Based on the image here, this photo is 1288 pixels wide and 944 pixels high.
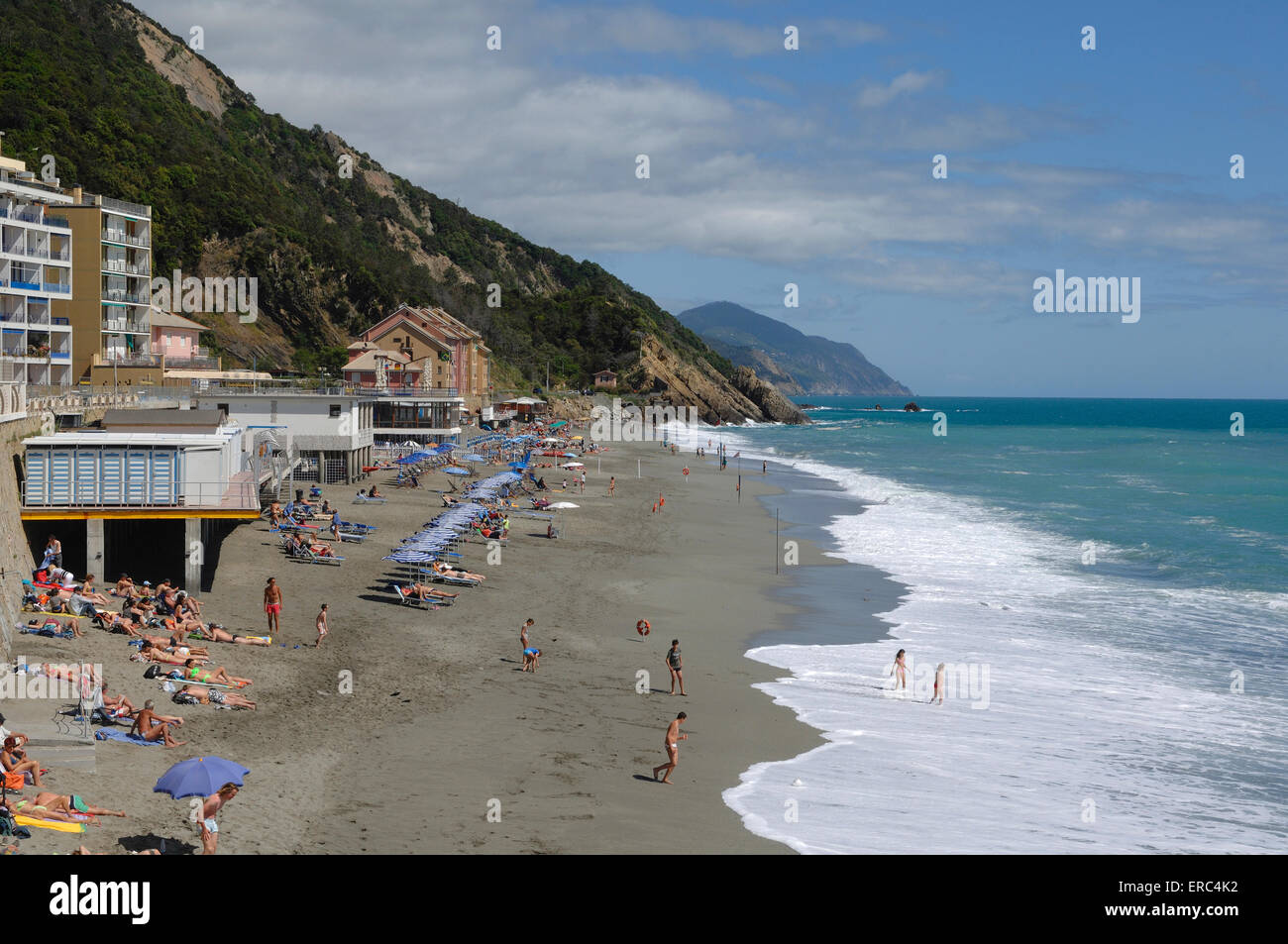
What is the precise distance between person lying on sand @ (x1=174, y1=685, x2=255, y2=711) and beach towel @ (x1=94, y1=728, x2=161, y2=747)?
5.90 ft

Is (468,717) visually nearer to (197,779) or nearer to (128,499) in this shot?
(197,779)

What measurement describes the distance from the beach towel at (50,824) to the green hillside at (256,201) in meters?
70.1

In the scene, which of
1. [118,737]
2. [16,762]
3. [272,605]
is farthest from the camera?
[272,605]

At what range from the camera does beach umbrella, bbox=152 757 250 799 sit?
11.2 meters

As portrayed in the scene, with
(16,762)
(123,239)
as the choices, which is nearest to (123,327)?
(123,239)

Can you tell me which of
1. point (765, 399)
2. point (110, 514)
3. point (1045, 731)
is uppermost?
point (765, 399)

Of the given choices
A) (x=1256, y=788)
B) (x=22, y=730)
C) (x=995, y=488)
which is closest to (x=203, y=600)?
(x=22, y=730)

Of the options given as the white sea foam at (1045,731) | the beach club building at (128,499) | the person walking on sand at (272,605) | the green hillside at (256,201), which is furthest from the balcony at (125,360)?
the white sea foam at (1045,731)

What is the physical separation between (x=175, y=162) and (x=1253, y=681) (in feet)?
293

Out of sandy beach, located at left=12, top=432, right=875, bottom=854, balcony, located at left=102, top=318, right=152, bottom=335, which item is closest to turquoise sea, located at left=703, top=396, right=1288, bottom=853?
sandy beach, located at left=12, top=432, right=875, bottom=854

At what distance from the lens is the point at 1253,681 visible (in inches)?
830

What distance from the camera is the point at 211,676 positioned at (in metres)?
16.8

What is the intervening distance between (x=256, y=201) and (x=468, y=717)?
90.5 metres
